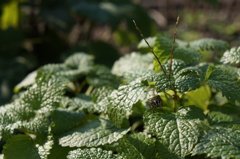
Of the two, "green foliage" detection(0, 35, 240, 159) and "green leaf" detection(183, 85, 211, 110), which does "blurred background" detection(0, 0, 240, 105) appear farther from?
"green foliage" detection(0, 35, 240, 159)

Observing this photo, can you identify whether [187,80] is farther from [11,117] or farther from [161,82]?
[11,117]

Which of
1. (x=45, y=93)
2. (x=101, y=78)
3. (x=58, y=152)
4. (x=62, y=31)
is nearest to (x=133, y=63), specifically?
(x=101, y=78)

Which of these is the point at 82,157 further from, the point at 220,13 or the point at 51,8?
the point at 220,13

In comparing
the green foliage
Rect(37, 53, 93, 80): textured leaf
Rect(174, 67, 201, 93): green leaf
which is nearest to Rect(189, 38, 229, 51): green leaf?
the green foliage

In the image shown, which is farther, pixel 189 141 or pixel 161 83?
pixel 161 83

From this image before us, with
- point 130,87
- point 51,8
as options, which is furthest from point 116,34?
point 130,87

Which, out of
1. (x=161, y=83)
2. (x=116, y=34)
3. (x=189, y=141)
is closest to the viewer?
(x=189, y=141)

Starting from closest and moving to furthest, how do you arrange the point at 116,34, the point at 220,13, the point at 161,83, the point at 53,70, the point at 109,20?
the point at 161,83, the point at 53,70, the point at 109,20, the point at 116,34, the point at 220,13
